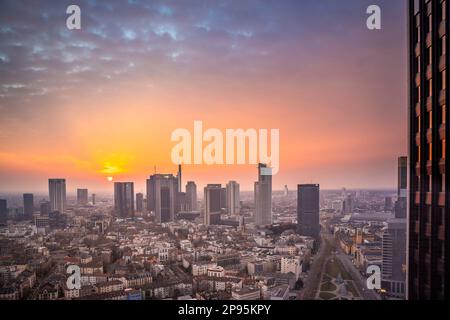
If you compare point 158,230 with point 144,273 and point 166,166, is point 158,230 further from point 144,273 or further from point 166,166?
point 166,166

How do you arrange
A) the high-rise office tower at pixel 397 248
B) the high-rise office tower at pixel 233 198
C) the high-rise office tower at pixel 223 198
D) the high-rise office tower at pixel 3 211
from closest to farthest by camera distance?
1. the high-rise office tower at pixel 397 248
2. the high-rise office tower at pixel 3 211
3. the high-rise office tower at pixel 233 198
4. the high-rise office tower at pixel 223 198

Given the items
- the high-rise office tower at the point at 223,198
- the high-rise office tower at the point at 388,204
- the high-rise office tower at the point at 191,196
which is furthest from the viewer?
the high-rise office tower at the point at 223,198

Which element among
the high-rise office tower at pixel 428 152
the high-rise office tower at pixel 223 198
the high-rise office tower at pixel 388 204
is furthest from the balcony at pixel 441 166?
the high-rise office tower at pixel 223 198

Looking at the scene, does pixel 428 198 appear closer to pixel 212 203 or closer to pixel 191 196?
pixel 191 196

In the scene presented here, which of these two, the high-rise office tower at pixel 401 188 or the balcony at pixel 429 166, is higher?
the balcony at pixel 429 166

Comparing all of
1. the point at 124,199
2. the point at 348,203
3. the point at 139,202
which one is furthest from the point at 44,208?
the point at 348,203

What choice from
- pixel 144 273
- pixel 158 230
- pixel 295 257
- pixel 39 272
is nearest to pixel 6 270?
pixel 39 272

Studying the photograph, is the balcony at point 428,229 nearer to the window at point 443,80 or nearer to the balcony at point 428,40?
the window at point 443,80
